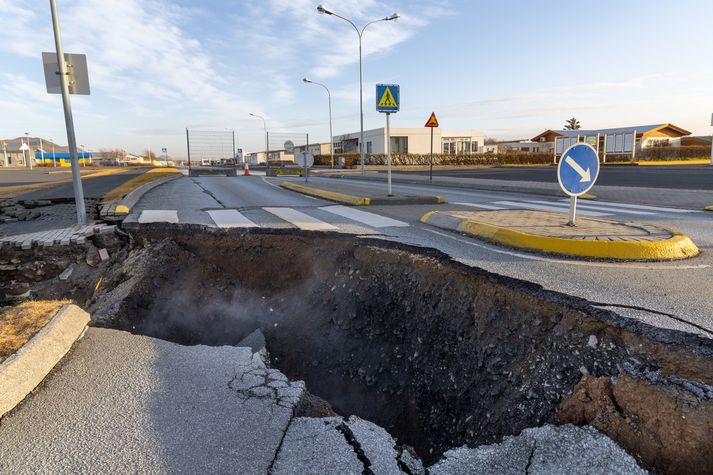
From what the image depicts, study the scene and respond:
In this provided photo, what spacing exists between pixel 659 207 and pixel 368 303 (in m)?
8.38

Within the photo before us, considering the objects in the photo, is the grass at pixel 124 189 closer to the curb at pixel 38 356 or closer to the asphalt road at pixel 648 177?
the curb at pixel 38 356

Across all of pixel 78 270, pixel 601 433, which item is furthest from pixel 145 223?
pixel 601 433

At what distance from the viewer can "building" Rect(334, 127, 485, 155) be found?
53.8 m

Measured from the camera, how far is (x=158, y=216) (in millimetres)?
7977

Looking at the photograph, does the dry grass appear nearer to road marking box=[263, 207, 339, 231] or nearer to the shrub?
road marking box=[263, 207, 339, 231]

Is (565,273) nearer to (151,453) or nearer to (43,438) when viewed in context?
(151,453)

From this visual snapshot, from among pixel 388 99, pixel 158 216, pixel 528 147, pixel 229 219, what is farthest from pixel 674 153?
pixel 158 216

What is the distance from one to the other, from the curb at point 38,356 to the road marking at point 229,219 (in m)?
3.68

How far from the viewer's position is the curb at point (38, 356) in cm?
250

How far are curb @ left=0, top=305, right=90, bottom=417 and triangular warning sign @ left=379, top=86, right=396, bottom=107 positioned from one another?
26.4ft

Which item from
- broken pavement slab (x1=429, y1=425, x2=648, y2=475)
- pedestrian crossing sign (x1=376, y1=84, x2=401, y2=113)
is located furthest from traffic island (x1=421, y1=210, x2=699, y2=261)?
pedestrian crossing sign (x1=376, y1=84, x2=401, y2=113)

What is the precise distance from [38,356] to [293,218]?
5.33 meters

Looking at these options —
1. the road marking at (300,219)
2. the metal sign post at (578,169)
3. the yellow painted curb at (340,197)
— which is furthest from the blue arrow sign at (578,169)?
the yellow painted curb at (340,197)

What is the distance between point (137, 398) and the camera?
2633 millimetres
